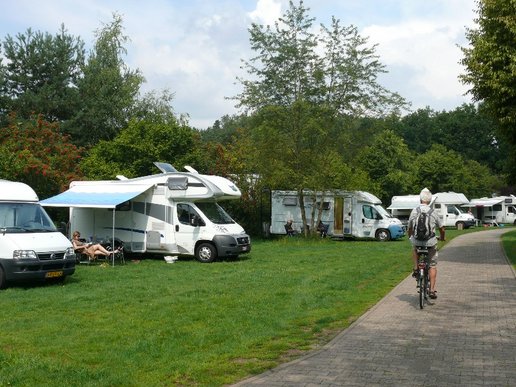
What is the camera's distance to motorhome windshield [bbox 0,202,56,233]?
45.1 ft

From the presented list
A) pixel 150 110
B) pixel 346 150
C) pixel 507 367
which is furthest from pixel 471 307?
pixel 150 110

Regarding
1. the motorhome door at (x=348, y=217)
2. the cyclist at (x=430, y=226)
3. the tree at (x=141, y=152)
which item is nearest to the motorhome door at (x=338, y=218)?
the motorhome door at (x=348, y=217)

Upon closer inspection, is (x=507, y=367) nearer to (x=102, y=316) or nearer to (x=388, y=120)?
(x=102, y=316)

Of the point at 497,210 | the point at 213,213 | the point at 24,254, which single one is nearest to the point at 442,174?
the point at 497,210

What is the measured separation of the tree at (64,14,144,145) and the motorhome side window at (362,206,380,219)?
718 inches

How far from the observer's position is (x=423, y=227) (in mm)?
10258

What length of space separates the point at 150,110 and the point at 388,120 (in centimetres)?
1916

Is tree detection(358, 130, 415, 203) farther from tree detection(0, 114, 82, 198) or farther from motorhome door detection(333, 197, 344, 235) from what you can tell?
tree detection(0, 114, 82, 198)

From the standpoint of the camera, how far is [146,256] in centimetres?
2158

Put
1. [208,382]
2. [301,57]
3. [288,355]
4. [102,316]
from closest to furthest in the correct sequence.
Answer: [208,382]
[288,355]
[102,316]
[301,57]

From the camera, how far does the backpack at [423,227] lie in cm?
1026

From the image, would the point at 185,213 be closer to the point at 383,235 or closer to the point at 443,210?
the point at 383,235

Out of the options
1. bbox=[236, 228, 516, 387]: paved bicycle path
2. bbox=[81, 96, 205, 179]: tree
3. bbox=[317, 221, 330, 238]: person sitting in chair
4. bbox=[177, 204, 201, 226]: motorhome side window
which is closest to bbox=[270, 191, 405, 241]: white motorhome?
bbox=[317, 221, 330, 238]: person sitting in chair

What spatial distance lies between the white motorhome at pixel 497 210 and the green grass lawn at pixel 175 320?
41.9 meters
